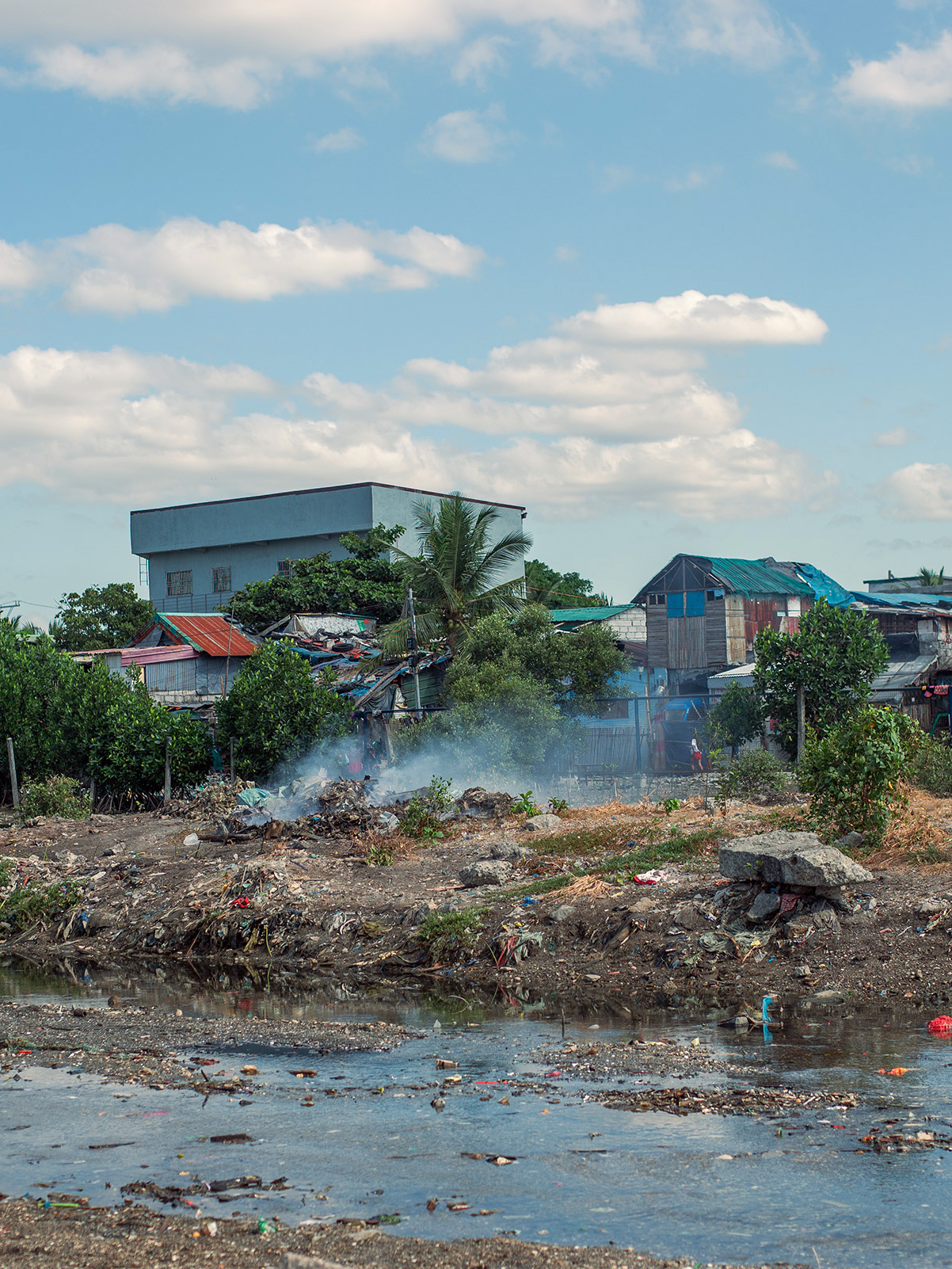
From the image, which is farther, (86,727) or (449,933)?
(86,727)

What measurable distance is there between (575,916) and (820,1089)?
4.47m

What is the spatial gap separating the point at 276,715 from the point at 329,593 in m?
15.7

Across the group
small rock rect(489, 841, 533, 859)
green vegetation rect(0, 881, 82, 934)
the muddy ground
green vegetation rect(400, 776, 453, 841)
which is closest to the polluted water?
the muddy ground

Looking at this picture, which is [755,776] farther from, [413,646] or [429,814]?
[413,646]

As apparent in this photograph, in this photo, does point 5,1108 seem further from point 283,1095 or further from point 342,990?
point 342,990

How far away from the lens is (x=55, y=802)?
70.2 ft

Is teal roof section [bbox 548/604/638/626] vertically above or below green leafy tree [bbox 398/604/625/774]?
above

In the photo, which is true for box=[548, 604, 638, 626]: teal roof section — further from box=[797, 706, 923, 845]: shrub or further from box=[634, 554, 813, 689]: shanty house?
box=[797, 706, 923, 845]: shrub

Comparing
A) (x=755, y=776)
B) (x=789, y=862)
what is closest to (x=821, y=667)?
(x=755, y=776)

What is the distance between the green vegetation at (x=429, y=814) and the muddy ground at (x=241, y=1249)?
11.4 m

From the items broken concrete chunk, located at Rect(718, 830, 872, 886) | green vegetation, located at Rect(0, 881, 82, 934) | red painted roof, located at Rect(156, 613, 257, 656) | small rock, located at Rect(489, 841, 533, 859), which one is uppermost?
red painted roof, located at Rect(156, 613, 257, 656)

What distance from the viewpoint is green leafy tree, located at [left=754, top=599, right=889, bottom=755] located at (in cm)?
1833

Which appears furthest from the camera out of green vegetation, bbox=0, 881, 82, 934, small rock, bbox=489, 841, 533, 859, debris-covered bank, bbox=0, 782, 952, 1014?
green vegetation, bbox=0, 881, 82, 934

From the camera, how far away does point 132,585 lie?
43.3 m
